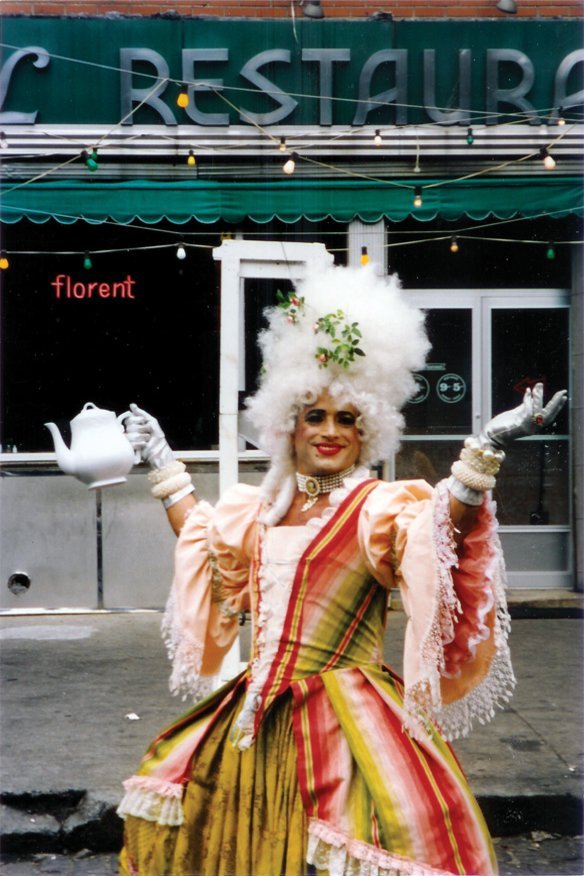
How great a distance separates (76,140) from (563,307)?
380cm

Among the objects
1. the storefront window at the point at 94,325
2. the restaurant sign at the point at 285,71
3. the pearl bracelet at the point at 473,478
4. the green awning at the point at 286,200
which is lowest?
the pearl bracelet at the point at 473,478

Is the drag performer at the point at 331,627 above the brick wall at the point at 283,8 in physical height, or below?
below

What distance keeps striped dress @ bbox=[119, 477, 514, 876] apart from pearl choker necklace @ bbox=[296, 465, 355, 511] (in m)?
0.08

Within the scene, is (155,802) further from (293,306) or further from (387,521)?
(293,306)

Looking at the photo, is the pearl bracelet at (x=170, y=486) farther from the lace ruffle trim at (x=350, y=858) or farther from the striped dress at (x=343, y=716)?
the lace ruffle trim at (x=350, y=858)

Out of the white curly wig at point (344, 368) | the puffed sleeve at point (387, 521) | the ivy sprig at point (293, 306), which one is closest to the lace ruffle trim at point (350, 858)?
the puffed sleeve at point (387, 521)

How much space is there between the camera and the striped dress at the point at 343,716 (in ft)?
8.69

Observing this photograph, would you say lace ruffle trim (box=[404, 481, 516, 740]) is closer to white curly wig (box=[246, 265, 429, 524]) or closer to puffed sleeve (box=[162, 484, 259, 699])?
white curly wig (box=[246, 265, 429, 524])

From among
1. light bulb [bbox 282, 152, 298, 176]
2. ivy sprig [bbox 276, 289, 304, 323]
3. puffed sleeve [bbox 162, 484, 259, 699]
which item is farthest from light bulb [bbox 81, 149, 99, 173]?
puffed sleeve [bbox 162, 484, 259, 699]

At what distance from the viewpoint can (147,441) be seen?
3324 millimetres

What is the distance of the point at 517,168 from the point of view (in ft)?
25.4

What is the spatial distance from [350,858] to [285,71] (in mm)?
6109

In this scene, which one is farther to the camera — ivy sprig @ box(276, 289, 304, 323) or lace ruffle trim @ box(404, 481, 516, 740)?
ivy sprig @ box(276, 289, 304, 323)

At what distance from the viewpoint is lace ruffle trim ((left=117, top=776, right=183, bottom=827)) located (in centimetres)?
291
